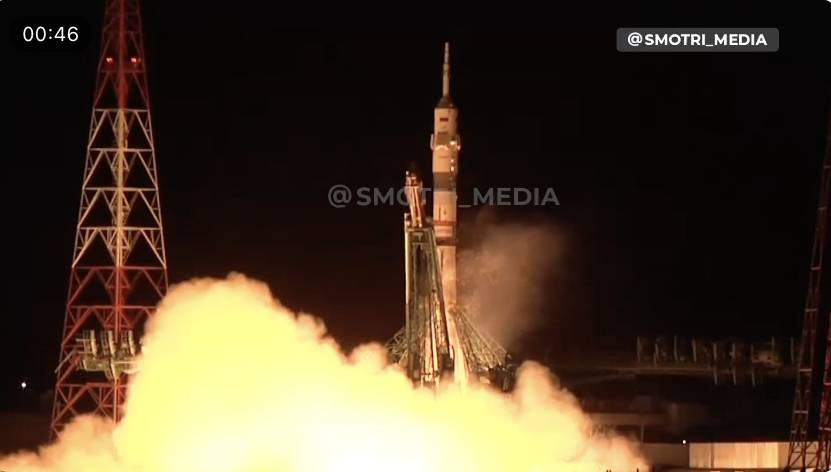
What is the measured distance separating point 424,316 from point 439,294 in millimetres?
557

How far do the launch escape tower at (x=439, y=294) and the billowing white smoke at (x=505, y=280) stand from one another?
81cm

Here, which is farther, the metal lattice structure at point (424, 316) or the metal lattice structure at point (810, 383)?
the metal lattice structure at point (424, 316)

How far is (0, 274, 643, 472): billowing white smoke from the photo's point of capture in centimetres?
2734

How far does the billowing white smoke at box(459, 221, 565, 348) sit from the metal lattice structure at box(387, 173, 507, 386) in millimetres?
3000

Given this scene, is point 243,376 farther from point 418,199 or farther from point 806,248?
point 806,248

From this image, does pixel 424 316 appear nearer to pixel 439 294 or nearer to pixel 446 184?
pixel 439 294

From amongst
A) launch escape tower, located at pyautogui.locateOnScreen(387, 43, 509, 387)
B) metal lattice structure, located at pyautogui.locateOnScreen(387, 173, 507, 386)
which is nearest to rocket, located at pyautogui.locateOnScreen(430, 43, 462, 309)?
launch escape tower, located at pyautogui.locateOnScreen(387, 43, 509, 387)

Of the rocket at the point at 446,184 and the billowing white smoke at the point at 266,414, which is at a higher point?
the rocket at the point at 446,184

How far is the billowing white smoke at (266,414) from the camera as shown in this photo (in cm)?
2734

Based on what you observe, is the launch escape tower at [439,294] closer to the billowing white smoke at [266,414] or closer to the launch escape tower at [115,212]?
the billowing white smoke at [266,414]

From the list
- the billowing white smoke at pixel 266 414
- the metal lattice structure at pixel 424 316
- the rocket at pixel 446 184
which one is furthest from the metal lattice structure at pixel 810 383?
the rocket at pixel 446 184

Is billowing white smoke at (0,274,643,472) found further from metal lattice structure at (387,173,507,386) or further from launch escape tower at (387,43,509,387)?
launch escape tower at (387,43,509,387)

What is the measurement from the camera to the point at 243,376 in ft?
92.0

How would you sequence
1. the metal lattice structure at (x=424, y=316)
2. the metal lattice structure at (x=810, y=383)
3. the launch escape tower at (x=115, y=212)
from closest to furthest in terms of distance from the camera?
1. the metal lattice structure at (x=810, y=383)
2. the launch escape tower at (x=115, y=212)
3. the metal lattice structure at (x=424, y=316)
